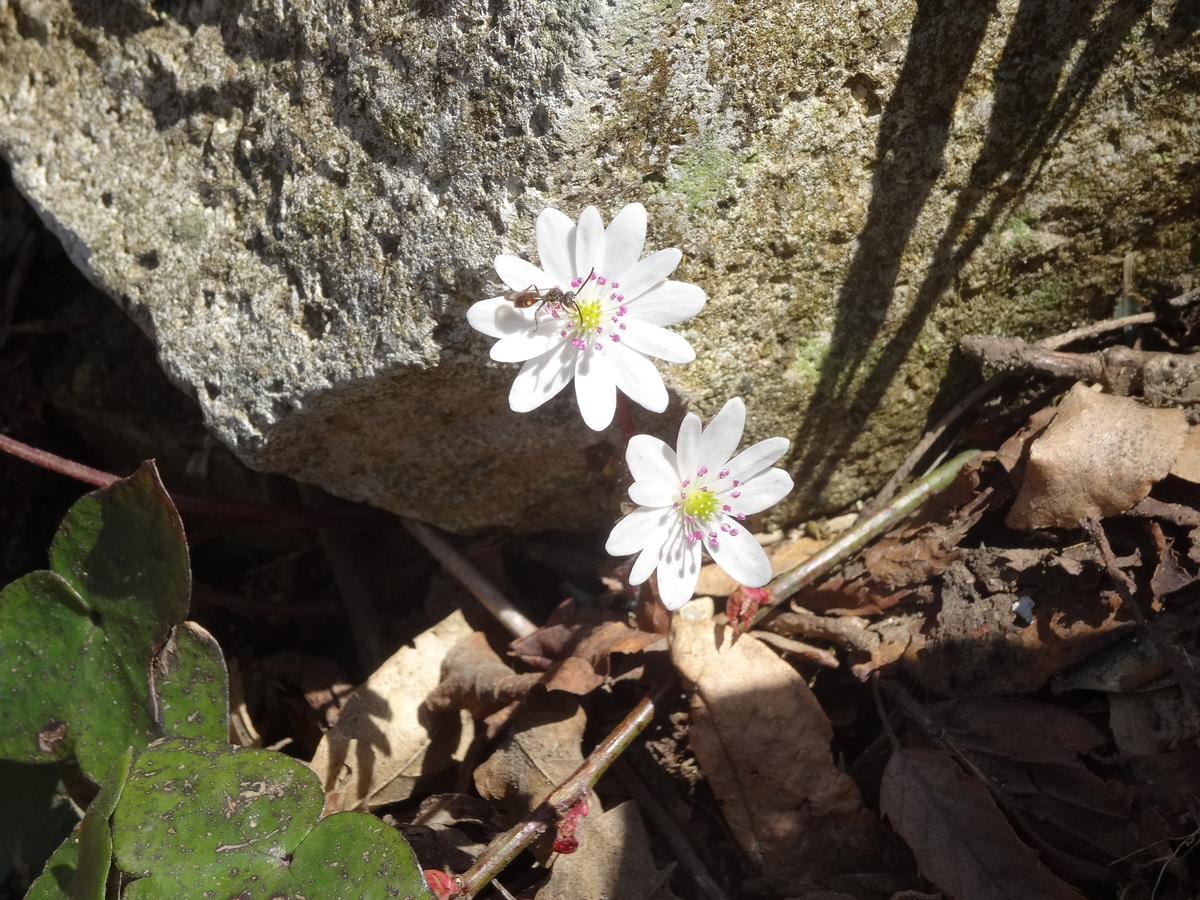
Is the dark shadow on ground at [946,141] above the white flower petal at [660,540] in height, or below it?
above

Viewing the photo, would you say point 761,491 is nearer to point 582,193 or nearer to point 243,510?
point 582,193

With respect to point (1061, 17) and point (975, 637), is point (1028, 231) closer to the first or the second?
point (1061, 17)

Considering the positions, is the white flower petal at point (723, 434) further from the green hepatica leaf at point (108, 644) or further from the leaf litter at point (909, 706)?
the green hepatica leaf at point (108, 644)

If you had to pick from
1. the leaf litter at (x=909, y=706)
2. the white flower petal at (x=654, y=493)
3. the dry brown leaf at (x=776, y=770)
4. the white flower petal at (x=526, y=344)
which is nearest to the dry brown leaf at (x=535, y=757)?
the leaf litter at (x=909, y=706)

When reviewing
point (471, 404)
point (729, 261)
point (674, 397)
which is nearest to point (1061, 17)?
point (729, 261)

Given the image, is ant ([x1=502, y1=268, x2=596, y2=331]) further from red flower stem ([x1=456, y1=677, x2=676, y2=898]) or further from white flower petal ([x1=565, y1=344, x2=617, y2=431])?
red flower stem ([x1=456, y1=677, x2=676, y2=898])

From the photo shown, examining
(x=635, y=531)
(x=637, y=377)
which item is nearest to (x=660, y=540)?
(x=635, y=531)

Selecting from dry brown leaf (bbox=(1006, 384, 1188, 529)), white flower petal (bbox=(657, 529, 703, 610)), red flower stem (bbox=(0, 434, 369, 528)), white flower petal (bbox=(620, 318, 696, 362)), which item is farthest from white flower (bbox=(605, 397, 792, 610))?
red flower stem (bbox=(0, 434, 369, 528))
